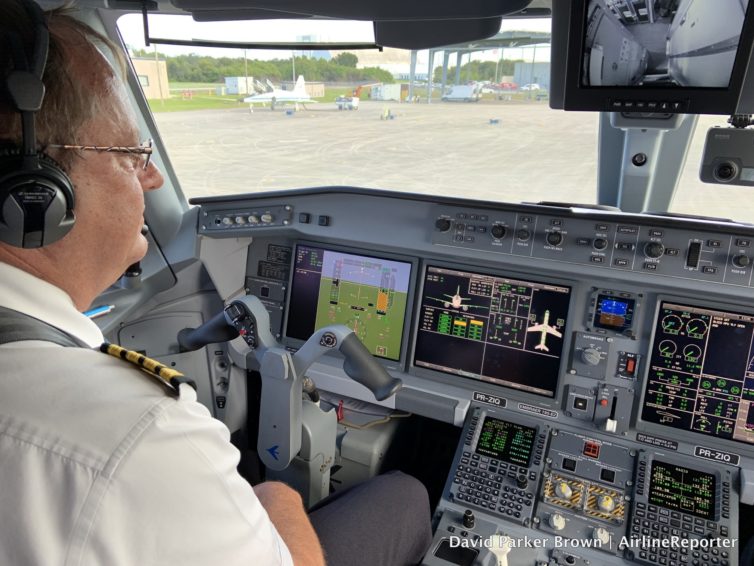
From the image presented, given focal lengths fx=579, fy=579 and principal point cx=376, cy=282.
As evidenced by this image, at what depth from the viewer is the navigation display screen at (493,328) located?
6.95 feet

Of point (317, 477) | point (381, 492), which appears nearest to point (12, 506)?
point (381, 492)

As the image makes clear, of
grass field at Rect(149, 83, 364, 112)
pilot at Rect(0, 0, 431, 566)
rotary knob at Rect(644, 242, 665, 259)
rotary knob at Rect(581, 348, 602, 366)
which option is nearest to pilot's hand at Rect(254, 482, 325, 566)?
pilot at Rect(0, 0, 431, 566)

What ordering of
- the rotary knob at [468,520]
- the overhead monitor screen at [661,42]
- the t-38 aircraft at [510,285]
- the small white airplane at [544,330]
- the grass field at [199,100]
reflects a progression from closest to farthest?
1. the overhead monitor screen at [661,42]
2. the t-38 aircraft at [510,285]
3. the rotary knob at [468,520]
4. the small white airplane at [544,330]
5. the grass field at [199,100]

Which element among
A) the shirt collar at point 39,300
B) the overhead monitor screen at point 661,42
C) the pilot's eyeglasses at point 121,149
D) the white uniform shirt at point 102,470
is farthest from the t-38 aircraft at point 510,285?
the white uniform shirt at point 102,470

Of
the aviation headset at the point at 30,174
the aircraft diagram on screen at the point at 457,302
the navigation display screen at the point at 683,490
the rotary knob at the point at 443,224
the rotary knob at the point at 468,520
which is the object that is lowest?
the rotary knob at the point at 468,520

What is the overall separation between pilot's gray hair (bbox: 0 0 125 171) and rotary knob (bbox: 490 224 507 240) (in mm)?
1443

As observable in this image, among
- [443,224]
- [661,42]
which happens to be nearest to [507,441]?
[443,224]

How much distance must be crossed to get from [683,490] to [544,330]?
2.22 ft

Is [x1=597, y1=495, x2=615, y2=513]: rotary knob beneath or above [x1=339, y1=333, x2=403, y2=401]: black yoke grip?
beneath

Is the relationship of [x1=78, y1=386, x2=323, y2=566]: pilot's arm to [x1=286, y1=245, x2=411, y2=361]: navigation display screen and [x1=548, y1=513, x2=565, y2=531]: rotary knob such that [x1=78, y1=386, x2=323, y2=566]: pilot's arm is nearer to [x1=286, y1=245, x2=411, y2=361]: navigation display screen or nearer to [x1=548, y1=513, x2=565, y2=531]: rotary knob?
[x1=548, y1=513, x2=565, y2=531]: rotary knob

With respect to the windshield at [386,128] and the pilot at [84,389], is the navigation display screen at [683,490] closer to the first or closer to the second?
the windshield at [386,128]

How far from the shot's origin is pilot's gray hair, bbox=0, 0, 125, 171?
2.37 ft

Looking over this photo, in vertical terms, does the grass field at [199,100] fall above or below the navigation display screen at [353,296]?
above

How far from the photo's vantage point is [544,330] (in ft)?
6.97
